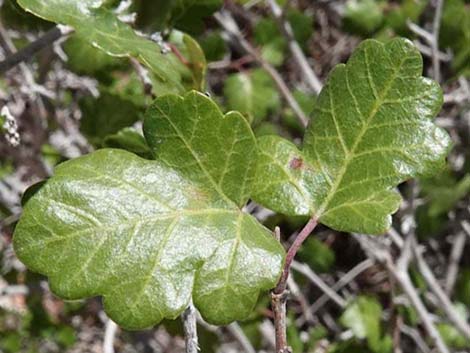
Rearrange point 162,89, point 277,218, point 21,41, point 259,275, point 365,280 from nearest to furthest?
1. point 259,275
2. point 162,89
3. point 277,218
4. point 21,41
5. point 365,280

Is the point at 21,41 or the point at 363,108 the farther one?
the point at 21,41

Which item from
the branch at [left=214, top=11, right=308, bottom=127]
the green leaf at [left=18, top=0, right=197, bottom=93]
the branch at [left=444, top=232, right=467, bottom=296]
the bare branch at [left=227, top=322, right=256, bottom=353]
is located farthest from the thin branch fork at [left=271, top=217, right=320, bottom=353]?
the branch at [left=444, top=232, right=467, bottom=296]

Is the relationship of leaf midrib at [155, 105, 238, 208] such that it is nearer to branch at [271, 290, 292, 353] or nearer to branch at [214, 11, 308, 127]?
branch at [271, 290, 292, 353]

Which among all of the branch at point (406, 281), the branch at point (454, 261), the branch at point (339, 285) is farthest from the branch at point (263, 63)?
the branch at point (454, 261)

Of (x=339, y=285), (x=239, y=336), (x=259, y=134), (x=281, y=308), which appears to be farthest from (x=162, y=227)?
(x=339, y=285)

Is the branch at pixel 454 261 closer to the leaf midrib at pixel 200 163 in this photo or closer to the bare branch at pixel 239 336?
the bare branch at pixel 239 336

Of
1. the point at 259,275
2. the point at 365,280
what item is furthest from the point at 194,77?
the point at 365,280

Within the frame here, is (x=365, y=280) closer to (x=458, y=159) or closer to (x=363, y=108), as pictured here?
(x=458, y=159)
